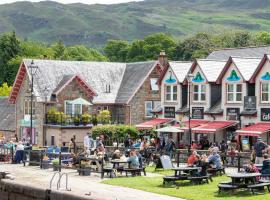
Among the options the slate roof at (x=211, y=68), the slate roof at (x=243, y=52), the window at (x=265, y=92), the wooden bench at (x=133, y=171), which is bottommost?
the wooden bench at (x=133, y=171)

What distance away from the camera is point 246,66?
5378 cm

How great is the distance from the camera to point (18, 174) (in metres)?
37.7

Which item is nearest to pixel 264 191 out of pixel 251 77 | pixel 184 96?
pixel 251 77

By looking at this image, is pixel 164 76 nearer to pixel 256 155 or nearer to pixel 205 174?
pixel 256 155

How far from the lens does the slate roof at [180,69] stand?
5973cm

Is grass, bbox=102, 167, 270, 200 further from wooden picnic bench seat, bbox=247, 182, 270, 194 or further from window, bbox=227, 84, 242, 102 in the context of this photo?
window, bbox=227, 84, 242, 102

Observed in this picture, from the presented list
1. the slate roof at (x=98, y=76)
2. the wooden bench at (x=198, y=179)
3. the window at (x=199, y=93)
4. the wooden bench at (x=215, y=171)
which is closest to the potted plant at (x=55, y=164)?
the wooden bench at (x=215, y=171)

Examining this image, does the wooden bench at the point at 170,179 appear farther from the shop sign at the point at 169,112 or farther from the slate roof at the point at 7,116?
the slate roof at the point at 7,116

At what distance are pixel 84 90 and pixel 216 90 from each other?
19.0m

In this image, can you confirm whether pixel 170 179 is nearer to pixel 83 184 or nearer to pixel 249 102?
pixel 83 184

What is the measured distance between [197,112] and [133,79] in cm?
1855

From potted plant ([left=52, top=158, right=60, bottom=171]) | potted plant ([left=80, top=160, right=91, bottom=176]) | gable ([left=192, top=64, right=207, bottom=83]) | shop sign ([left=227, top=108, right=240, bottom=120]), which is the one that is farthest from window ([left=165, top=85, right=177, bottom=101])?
potted plant ([left=80, top=160, right=91, bottom=176])

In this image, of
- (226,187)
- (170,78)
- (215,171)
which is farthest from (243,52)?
(226,187)

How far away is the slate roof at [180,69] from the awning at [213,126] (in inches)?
237
